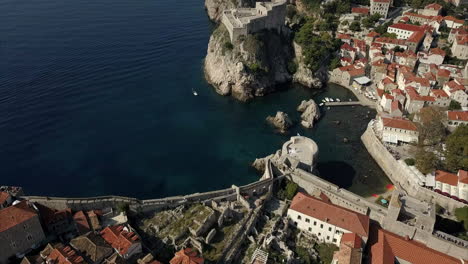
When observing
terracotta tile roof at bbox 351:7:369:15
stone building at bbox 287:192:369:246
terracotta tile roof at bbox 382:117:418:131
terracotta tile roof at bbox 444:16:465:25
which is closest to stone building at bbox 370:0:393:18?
terracotta tile roof at bbox 351:7:369:15

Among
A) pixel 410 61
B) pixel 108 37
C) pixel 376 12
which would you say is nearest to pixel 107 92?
pixel 108 37

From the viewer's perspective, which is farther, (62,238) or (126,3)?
(126,3)

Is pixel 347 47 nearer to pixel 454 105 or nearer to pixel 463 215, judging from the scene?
pixel 454 105

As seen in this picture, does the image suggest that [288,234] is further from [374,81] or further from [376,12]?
[376,12]

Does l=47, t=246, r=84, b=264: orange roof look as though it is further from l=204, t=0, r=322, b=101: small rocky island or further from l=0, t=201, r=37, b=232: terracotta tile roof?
l=204, t=0, r=322, b=101: small rocky island

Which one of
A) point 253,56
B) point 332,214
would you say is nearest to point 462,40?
point 253,56

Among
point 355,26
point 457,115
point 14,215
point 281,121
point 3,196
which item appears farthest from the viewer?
point 355,26
